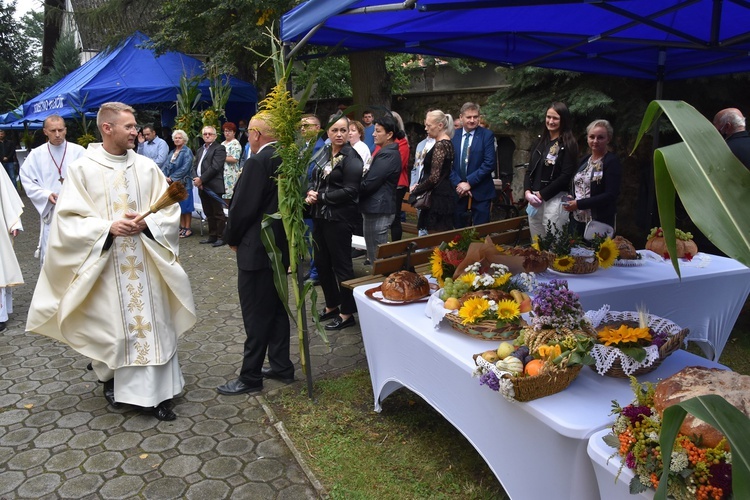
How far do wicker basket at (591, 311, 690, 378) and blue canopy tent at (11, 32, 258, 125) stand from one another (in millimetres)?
12554

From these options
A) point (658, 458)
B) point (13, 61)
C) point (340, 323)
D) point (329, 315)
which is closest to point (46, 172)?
point (329, 315)

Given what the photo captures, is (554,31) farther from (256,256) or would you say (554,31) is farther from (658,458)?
(658,458)

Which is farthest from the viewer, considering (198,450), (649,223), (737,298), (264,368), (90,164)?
(649,223)

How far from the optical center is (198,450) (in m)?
3.52

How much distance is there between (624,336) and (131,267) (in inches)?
116

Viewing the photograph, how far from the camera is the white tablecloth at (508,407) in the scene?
84.1 inches

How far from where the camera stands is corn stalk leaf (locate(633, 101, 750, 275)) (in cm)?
105

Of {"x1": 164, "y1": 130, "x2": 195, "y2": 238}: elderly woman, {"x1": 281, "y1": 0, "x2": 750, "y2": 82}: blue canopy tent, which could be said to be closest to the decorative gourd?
{"x1": 281, "y1": 0, "x2": 750, "y2": 82}: blue canopy tent

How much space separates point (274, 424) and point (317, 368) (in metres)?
0.96

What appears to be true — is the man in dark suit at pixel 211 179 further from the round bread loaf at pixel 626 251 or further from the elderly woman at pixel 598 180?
the round bread loaf at pixel 626 251

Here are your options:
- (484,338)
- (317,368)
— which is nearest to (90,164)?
(317,368)

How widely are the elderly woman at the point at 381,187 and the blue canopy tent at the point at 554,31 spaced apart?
0.82m

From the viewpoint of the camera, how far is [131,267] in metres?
3.83

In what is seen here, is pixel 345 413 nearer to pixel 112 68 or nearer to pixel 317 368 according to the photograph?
pixel 317 368
